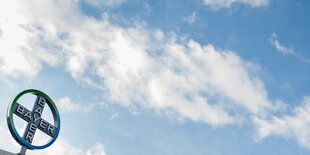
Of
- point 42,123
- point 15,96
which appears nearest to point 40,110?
point 42,123

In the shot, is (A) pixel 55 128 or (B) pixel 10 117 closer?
(B) pixel 10 117

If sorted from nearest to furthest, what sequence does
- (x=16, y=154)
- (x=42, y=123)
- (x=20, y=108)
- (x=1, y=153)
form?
(x=1, y=153)
(x=16, y=154)
(x=20, y=108)
(x=42, y=123)

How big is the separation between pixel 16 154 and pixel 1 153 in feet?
6.24

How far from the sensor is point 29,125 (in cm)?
2992

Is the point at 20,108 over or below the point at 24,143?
over

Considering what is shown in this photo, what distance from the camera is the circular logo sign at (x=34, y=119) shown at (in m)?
27.8

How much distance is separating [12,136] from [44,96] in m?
5.73

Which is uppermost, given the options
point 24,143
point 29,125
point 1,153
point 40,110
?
point 40,110

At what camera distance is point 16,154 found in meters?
27.2

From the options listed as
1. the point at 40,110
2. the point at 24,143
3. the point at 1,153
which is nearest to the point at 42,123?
the point at 40,110

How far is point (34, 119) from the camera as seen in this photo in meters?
30.8

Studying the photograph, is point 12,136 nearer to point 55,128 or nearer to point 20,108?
point 20,108

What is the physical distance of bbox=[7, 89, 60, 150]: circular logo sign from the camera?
2777 cm

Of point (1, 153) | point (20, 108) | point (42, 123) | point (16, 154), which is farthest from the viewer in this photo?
point (42, 123)
